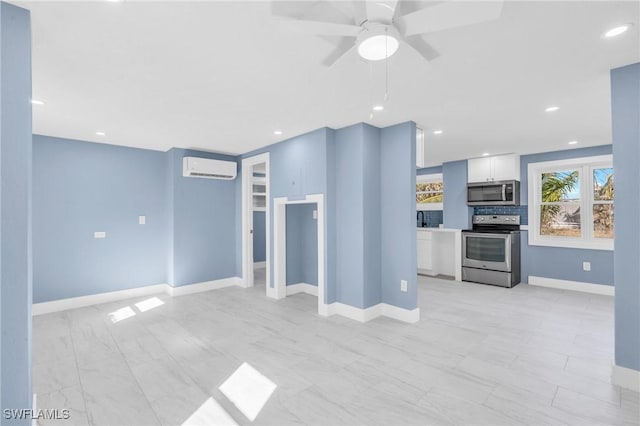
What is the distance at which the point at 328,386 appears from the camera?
2.34 metres

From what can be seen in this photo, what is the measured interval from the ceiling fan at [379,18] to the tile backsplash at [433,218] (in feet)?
20.4

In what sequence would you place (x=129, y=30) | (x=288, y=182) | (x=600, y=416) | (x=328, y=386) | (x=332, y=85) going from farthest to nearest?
(x=288, y=182)
(x=332, y=85)
(x=328, y=386)
(x=600, y=416)
(x=129, y=30)

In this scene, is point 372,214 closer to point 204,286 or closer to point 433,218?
point 204,286

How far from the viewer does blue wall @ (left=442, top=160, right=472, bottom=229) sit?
20.6 ft

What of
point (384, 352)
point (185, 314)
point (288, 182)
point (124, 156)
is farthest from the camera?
point (124, 156)

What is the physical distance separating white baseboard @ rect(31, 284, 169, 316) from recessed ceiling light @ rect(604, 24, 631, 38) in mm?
6057

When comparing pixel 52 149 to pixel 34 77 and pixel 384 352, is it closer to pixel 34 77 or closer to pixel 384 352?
pixel 34 77

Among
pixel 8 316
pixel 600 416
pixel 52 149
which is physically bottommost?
pixel 600 416

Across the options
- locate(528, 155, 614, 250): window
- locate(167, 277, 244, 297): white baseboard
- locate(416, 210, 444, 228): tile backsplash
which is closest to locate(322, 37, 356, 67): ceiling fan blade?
locate(167, 277, 244, 297): white baseboard

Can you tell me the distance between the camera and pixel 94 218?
4.59 metres

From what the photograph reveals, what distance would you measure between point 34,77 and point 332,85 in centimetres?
245

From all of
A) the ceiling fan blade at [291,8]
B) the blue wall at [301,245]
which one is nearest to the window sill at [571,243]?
the blue wall at [301,245]

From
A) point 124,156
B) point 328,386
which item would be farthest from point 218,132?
point 328,386

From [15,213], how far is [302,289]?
409 cm
